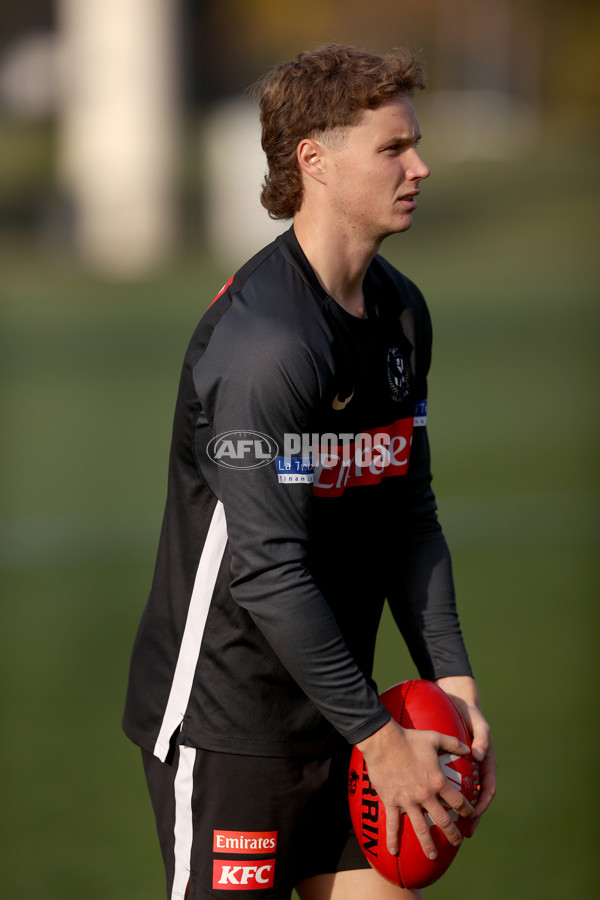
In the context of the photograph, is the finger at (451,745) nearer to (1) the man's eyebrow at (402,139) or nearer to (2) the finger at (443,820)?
(2) the finger at (443,820)

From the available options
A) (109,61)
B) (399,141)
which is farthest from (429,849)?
(109,61)

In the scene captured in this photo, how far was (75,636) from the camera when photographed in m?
6.66

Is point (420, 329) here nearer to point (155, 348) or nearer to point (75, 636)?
point (75, 636)

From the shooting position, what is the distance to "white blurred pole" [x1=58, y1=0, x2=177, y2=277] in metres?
27.9

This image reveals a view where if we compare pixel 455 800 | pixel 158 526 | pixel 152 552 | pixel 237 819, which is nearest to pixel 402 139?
pixel 455 800

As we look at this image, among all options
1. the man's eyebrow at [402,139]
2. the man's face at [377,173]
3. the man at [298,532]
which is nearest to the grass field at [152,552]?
the man at [298,532]

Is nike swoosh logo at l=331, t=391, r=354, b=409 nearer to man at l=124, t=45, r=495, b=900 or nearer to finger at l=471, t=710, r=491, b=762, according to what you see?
man at l=124, t=45, r=495, b=900

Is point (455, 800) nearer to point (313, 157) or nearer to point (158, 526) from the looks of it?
point (313, 157)

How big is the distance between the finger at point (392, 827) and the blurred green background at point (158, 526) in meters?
1.82

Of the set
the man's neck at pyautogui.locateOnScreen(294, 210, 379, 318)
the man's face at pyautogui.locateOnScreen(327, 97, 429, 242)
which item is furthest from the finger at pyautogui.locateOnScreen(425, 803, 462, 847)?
the man's face at pyautogui.locateOnScreen(327, 97, 429, 242)

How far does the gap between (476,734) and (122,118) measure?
2806 cm

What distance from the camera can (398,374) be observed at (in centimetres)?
282

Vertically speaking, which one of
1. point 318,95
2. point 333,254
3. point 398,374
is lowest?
point 398,374

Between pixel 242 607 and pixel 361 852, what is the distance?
0.69m
